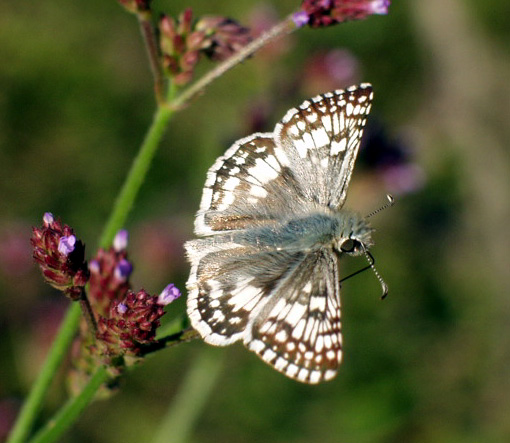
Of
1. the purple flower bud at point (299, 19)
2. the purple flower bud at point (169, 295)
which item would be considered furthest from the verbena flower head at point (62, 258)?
the purple flower bud at point (299, 19)

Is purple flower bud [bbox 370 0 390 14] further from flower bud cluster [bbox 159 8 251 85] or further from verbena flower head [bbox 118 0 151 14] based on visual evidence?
verbena flower head [bbox 118 0 151 14]

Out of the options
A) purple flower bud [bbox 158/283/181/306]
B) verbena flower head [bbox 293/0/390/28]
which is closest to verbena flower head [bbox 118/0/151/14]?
verbena flower head [bbox 293/0/390/28]

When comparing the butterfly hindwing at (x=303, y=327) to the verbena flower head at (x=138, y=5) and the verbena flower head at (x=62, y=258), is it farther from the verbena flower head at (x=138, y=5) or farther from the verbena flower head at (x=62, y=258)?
the verbena flower head at (x=138, y=5)

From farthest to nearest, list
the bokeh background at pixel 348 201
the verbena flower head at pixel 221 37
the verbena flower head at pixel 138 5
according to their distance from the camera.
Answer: the bokeh background at pixel 348 201
the verbena flower head at pixel 221 37
the verbena flower head at pixel 138 5

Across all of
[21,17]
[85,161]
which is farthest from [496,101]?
[21,17]

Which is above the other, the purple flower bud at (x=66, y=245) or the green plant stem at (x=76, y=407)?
the purple flower bud at (x=66, y=245)

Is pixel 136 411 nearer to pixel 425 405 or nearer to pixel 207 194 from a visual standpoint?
pixel 425 405
